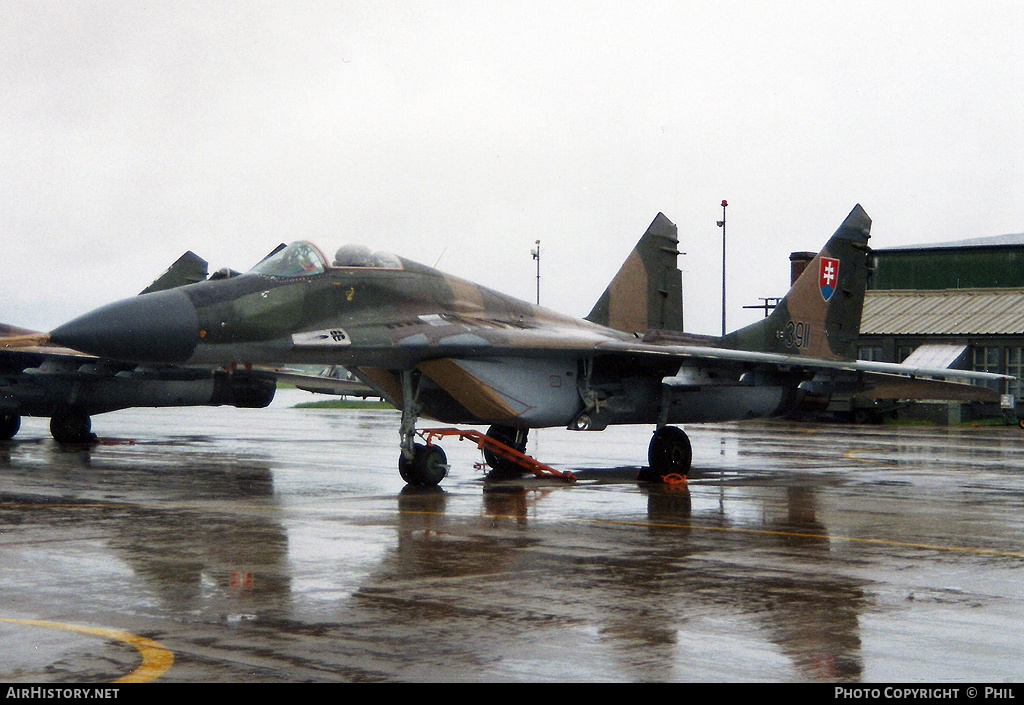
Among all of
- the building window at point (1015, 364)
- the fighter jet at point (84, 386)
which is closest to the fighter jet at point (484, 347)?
the fighter jet at point (84, 386)

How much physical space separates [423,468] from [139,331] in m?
4.48

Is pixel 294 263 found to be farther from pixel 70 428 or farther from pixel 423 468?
pixel 70 428

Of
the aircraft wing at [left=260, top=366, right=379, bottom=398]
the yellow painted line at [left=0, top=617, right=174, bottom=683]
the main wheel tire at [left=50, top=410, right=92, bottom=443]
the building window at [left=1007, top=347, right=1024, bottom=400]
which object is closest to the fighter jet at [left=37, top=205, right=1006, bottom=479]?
the aircraft wing at [left=260, top=366, right=379, bottom=398]

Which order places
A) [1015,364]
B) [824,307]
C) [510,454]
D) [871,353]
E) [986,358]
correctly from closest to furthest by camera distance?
1. [510,454]
2. [824,307]
3. [1015,364]
4. [986,358]
5. [871,353]

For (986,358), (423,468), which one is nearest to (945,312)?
(986,358)

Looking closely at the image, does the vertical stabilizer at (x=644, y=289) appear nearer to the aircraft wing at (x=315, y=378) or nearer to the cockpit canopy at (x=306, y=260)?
the aircraft wing at (x=315, y=378)

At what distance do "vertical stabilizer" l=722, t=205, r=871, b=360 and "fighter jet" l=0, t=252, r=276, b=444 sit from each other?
1068 centimetres

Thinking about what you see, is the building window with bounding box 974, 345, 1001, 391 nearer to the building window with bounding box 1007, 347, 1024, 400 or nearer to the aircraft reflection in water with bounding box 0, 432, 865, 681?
the building window with bounding box 1007, 347, 1024, 400

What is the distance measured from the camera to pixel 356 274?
16344 millimetres

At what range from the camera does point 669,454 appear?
18.0 meters

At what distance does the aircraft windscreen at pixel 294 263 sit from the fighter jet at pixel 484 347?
0.9 inches

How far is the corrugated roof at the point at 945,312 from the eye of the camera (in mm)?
47125
